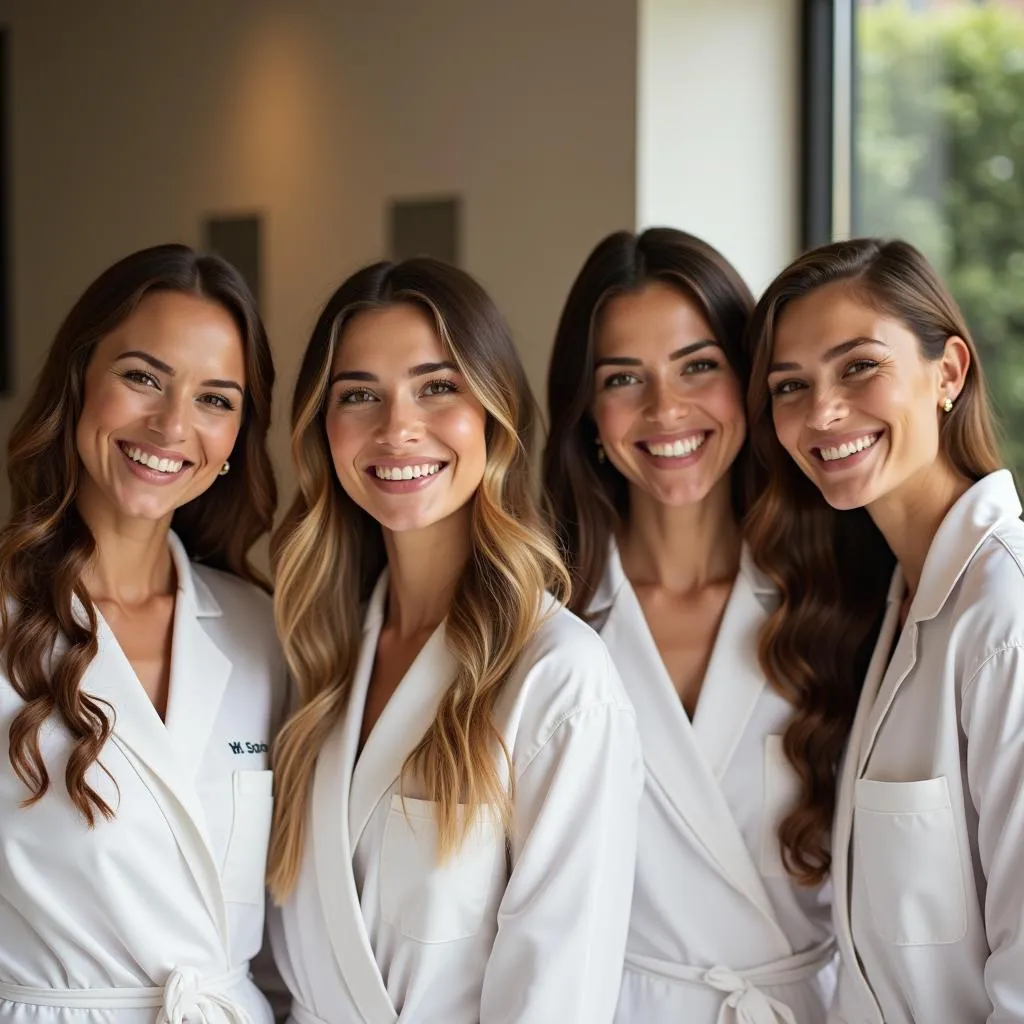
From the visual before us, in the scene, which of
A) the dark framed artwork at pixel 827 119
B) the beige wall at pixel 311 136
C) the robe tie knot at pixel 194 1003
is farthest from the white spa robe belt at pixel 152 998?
the dark framed artwork at pixel 827 119

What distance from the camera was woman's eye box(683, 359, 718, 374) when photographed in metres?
2.09

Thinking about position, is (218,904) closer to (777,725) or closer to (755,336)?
(777,725)

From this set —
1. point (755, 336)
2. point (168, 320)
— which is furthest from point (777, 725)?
point (168, 320)

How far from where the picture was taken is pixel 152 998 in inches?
72.2

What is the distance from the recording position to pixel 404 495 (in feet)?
6.34

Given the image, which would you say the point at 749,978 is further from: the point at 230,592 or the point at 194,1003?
the point at 230,592

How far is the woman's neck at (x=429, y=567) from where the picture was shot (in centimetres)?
205

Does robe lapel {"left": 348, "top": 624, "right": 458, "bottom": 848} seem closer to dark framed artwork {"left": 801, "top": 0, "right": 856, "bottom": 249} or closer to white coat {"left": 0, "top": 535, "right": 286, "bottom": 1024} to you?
white coat {"left": 0, "top": 535, "right": 286, "bottom": 1024}

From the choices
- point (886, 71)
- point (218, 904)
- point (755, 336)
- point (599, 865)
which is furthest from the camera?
point (886, 71)

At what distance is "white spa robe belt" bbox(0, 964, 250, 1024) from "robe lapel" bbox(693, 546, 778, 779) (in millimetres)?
776

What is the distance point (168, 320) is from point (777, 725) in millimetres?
1083

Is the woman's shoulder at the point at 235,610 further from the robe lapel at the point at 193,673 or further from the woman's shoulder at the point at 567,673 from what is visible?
the woman's shoulder at the point at 567,673

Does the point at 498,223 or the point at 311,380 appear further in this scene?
the point at 498,223


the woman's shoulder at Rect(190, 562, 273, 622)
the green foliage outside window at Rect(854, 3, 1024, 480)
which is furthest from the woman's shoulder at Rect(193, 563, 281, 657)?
the green foliage outside window at Rect(854, 3, 1024, 480)
